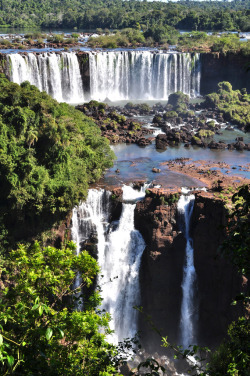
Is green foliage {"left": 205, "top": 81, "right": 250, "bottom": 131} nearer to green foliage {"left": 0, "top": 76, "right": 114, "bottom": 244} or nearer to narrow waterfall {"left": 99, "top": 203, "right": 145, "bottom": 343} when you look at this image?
green foliage {"left": 0, "top": 76, "right": 114, "bottom": 244}

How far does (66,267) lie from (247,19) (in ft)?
300

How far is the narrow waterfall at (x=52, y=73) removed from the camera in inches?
1938

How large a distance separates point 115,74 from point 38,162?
33.8m

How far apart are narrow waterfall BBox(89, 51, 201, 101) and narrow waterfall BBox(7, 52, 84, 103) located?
3.87 m

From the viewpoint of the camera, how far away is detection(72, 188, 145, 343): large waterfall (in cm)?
2684

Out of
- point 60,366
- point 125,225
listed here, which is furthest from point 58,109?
point 60,366

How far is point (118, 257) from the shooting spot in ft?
89.4

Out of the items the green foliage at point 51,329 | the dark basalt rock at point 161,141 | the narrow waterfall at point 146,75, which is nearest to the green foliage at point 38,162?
the dark basalt rock at point 161,141

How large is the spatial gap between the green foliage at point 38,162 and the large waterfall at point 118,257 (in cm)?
183

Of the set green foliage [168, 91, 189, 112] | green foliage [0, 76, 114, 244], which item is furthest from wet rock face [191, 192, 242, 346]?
green foliage [168, 91, 189, 112]

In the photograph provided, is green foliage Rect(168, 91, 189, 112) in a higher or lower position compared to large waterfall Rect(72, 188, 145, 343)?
higher

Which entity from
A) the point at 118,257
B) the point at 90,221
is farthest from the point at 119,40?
the point at 118,257

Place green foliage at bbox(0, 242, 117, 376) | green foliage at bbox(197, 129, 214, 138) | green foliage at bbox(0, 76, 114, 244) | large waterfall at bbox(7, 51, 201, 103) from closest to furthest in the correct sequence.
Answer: green foliage at bbox(0, 242, 117, 376) → green foliage at bbox(0, 76, 114, 244) → green foliage at bbox(197, 129, 214, 138) → large waterfall at bbox(7, 51, 201, 103)

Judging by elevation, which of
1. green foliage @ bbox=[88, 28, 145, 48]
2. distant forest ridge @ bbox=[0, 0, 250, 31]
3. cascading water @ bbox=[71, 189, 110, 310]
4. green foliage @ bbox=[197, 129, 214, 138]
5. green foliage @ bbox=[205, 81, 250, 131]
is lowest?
A: cascading water @ bbox=[71, 189, 110, 310]
